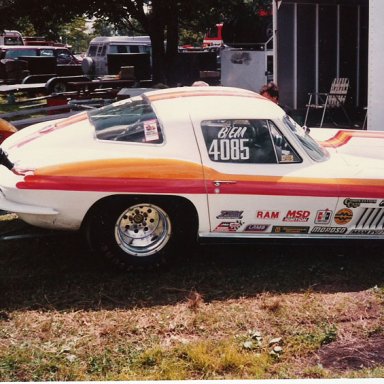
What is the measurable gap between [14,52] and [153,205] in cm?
2256

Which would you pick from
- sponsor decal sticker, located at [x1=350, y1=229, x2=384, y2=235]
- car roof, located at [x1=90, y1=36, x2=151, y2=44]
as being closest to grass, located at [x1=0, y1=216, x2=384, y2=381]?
sponsor decal sticker, located at [x1=350, y1=229, x2=384, y2=235]

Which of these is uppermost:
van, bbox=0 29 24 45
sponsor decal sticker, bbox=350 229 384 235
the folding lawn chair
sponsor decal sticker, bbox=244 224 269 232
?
van, bbox=0 29 24 45

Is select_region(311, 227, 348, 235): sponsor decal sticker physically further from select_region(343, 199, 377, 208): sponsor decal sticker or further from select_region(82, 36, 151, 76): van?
select_region(82, 36, 151, 76): van

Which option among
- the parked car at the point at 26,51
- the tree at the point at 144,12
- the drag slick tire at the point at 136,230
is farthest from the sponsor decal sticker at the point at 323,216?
the parked car at the point at 26,51

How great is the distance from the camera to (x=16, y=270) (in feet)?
17.7

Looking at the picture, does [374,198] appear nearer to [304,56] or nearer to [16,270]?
[16,270]

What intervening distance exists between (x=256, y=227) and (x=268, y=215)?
14 centimetres

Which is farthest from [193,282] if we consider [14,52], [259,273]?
[14,52]

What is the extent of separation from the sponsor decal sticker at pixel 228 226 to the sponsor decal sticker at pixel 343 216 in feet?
2.62

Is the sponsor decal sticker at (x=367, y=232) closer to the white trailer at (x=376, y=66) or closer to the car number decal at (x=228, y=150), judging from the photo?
the car number decal at (x=228, y=150)

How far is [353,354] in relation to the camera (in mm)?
4016

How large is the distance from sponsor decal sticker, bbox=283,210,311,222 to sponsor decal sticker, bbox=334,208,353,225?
0.25m

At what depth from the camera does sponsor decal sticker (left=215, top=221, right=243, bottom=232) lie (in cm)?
520

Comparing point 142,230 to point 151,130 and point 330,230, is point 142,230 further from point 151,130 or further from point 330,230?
point 330,230
